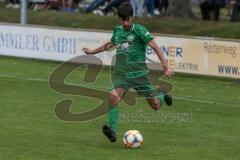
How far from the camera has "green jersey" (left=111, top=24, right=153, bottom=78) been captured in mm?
12016

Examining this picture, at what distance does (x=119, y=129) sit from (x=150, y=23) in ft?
58.5

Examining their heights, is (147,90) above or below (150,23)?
above

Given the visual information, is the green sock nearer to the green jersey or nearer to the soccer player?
the soccer player

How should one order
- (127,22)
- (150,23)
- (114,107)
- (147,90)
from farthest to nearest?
(150,23) → (147,90) → (114,107) → (127,22)

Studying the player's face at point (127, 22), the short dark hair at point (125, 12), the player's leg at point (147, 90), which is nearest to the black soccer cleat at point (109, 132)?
the player's leg at point (147, 90)

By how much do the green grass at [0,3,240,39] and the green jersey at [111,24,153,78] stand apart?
15171mm

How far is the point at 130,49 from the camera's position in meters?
12.1

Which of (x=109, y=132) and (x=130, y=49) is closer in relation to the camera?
(x=109, y=132)

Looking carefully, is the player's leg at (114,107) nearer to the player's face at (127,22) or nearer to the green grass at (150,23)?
the player's face at (127,22)

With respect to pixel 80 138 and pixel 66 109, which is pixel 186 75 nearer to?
pixel 66 109

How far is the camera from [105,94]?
19031 millimetres

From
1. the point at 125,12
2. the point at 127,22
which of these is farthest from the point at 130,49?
the point at 125,12

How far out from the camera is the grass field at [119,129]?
11164 mm

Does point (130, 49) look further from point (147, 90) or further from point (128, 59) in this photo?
point (147, 90)
